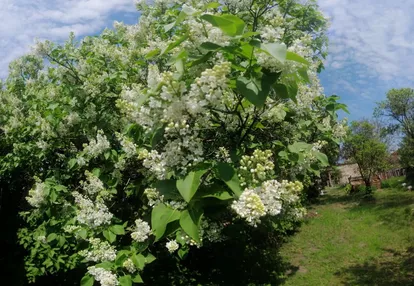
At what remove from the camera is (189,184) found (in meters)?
1.58

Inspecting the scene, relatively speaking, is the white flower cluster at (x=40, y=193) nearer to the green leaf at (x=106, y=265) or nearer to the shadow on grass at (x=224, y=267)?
the green leaf at (x=106, y=265)

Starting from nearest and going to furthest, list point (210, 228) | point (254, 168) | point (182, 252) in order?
point (254, 168)
point (210, 228)
point (182, 252)

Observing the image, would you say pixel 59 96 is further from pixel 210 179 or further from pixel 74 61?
pixel 210 179

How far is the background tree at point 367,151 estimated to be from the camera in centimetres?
2011

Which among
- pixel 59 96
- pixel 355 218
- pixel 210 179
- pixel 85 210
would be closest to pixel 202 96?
pixel 210 179

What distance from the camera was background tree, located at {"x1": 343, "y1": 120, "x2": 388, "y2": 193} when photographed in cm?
2011

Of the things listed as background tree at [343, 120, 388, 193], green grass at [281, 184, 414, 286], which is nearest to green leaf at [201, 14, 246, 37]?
green grass at [281, 184, 414, 286]

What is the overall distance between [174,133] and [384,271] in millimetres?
8640

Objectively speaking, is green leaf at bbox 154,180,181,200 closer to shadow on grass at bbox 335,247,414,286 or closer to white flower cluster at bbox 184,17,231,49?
white flower cluster at bbox 184,17,231,49

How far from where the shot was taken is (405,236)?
11.2m

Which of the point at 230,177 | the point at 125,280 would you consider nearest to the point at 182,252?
the point at 125,280

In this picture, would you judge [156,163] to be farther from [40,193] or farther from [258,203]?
[40,193]

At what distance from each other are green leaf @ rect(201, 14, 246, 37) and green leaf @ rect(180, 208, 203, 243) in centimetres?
78

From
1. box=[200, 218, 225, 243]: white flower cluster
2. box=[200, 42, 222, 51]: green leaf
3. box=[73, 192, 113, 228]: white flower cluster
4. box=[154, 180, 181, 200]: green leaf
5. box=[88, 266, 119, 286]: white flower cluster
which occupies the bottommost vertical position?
box=[88, 266, 119, 286]: white flower cluster
